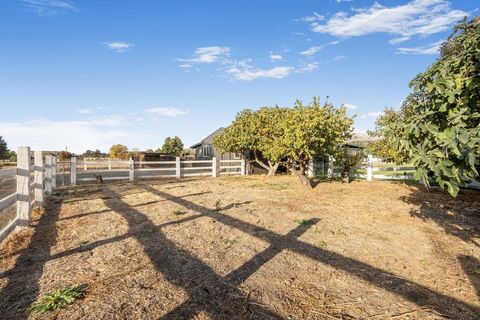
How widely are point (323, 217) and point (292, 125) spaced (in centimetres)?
631

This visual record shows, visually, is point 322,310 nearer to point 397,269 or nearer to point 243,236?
point 397,269

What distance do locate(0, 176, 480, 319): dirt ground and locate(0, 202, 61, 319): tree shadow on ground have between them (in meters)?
0.02

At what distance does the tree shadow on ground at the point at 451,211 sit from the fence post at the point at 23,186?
9404mm

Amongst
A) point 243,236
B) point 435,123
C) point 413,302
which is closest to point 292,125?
point 243,236

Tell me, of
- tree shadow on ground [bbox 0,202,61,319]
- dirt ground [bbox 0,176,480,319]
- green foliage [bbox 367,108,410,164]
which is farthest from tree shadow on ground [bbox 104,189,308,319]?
green foliage [bbox 367,108,410,164]

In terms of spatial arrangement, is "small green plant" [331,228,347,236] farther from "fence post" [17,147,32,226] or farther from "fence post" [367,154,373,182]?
"fence post" [367,154,373,182]

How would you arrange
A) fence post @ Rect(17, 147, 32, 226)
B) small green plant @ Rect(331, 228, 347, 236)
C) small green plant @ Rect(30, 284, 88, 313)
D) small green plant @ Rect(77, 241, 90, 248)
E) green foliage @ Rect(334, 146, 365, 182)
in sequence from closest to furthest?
small green plant @ Rect(30, 284, 88, 313) → small green plant @ Rect(77, 241, 90, 248) → fence post @ Rect(17, 147, 32, 226) → small green plant @ Rect(331, 228, 347, 236) → green foliage @ Rect(334, 146, 365, 182)

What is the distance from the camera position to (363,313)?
324 centimetres

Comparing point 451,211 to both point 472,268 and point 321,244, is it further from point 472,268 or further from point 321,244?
point 321,244

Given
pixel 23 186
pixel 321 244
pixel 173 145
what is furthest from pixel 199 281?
pixel 173 145

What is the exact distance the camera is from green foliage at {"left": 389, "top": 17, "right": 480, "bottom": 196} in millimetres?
3277

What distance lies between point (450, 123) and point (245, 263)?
11.3ft

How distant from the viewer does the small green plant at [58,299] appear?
10.3 ft

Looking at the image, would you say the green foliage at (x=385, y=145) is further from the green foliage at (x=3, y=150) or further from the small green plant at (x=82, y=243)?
the green foliage at (x=3, y=150)
